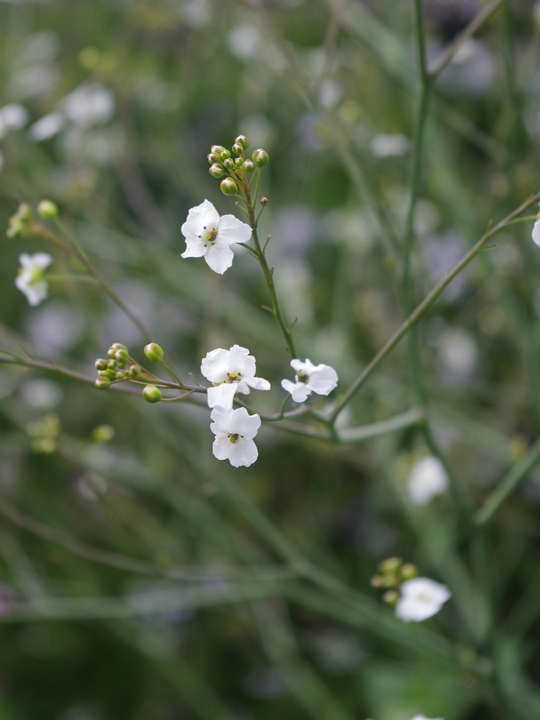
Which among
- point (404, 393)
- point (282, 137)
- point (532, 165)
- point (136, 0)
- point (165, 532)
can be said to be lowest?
point (165, 532)

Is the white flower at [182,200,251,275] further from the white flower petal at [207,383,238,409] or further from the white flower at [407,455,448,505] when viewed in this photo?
the white flower at [407,455,448,505]

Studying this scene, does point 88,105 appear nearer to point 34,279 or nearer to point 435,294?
point 34,279

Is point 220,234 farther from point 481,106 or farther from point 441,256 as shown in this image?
point 481,106

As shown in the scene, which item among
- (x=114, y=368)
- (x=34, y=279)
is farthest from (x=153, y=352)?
(x=34, y=279)

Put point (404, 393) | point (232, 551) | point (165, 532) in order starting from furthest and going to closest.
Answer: point (165, 532) < point (404, 393) < point (232, 551)

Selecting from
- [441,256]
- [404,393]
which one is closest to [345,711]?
[404,393]

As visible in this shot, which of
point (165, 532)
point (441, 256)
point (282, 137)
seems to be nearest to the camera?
point (165, 532)

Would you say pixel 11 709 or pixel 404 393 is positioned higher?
pixel 404 393

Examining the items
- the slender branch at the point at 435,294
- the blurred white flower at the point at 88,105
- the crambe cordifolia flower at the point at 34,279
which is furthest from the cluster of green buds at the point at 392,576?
the blurred white flower at the point at 88,105

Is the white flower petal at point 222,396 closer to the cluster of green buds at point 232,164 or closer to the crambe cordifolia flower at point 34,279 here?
the cluster of green buds at point 232,164
